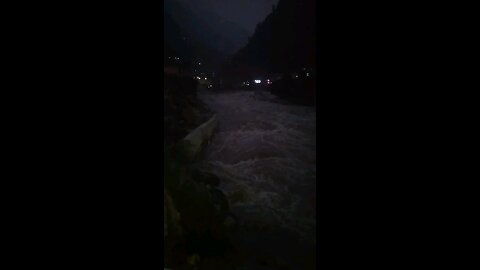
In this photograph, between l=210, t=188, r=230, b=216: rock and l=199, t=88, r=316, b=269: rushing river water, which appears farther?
l=210, t=188, r=230, b=216: rock

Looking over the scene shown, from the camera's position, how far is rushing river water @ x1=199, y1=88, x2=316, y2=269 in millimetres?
2266

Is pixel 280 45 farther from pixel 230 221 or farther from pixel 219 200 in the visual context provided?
pixel 230 221

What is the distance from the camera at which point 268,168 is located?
248cm

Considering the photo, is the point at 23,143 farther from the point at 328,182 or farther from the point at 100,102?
the point at 328,182

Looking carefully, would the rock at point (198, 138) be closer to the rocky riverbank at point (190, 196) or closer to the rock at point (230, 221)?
the rocky riverbank at point (190, 196)

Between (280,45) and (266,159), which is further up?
(280,45)

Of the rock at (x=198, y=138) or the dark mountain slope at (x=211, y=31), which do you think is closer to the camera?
the rock at (x=198, y=138)

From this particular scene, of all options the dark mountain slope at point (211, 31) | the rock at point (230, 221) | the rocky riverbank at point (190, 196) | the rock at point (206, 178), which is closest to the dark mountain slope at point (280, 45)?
the dark mountain slope at point (211, 31)

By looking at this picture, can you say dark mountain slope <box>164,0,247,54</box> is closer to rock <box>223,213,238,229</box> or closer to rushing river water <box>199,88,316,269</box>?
rushing river water <box>199,88,316,269</box>

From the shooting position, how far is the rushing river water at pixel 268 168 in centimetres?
227

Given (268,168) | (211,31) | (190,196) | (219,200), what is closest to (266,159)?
(268,168)

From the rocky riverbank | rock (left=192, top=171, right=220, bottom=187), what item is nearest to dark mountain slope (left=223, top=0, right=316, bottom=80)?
the rocky riverbank

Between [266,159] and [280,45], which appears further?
[280,45]

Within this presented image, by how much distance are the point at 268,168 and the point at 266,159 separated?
7 centimetres
